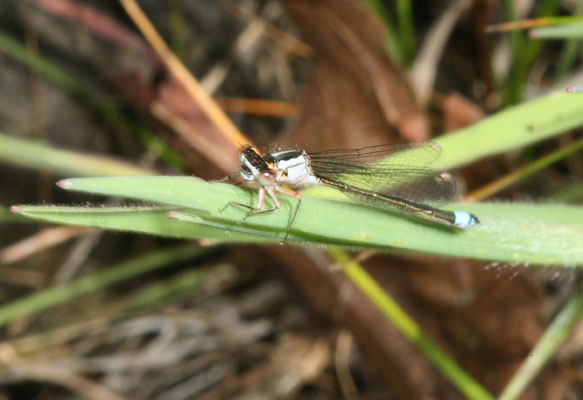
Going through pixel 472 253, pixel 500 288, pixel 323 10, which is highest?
pixel 323 10

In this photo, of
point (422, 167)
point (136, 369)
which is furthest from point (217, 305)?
point (422, 167)

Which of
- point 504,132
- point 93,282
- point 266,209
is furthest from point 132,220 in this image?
point 93,282

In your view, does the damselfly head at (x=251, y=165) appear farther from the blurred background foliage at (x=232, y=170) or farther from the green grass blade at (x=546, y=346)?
the green grass blade at (x=546, y=346)

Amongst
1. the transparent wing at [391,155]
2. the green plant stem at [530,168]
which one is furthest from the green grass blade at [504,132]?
the green plant stem at [530,168]

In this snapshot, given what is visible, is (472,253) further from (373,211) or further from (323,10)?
(323,10)

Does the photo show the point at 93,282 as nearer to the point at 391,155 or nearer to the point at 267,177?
the point at 267,177

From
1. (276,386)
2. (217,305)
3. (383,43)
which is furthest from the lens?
(217,305)

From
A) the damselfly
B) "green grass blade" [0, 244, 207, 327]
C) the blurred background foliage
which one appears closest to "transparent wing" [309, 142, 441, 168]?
the damselfly

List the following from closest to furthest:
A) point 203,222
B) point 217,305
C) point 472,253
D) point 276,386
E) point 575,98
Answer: point 203,222 → point 472,253 → point 575,98 → point 276,386 → point 217,305
